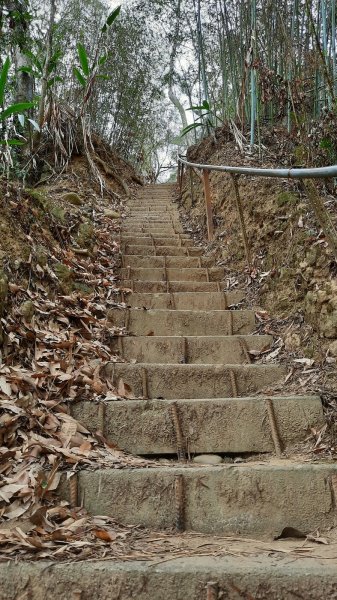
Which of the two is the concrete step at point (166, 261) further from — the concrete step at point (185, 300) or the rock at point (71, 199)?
the rock at point (71, 199)

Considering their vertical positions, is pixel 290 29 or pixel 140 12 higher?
pixel 140 12

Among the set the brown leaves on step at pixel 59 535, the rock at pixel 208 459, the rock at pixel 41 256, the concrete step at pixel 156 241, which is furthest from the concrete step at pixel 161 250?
the brown leaves on step at pixel 59 535

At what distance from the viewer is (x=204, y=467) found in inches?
68.4

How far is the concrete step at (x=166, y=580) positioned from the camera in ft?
4.04

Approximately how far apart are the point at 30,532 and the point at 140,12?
10681 millimetres

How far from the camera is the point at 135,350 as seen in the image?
2.78 metres

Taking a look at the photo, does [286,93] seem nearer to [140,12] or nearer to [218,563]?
[218,563]

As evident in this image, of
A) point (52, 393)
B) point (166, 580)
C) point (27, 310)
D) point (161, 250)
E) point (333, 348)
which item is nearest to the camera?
point (166, 580)

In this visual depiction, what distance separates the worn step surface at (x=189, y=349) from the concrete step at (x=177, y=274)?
1.20 metres

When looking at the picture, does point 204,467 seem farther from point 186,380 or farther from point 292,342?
Answer: point 292,342

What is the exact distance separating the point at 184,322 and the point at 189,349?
0.36m

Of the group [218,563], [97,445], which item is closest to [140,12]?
[97,445]

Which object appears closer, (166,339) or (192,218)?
(166,339)

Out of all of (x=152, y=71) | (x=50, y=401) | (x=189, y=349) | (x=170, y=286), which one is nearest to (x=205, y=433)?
(x=50, y=401)
